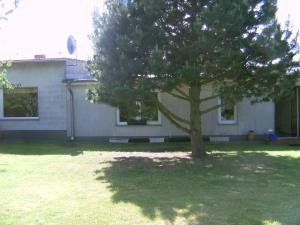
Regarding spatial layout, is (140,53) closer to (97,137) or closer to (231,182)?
(231,182)

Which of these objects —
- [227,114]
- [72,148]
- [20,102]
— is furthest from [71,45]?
[227,114]

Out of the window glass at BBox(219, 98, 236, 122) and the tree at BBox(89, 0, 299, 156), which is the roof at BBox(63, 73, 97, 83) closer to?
the window glass at BBox(219, 98, 236, 122)

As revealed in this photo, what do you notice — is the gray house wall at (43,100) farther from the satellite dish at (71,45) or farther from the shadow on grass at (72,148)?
the satellite dish at (71,45)

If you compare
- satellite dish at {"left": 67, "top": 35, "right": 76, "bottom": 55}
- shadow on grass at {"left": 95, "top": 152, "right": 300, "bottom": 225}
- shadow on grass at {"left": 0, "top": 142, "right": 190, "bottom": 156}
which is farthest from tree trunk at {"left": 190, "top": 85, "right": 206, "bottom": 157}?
satellite dish at {"left": 67, "top": 35, "right": 76, "bottom": 55}

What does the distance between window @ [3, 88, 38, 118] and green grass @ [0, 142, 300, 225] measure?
19.5ft

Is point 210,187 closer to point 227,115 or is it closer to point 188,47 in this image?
point 188,47

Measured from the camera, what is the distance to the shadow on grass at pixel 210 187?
771cm

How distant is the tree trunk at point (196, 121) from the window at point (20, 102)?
10379mm

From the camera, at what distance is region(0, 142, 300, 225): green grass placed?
7633mm

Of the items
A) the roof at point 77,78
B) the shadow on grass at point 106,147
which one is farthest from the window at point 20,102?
the shadow on grass at point 106,147

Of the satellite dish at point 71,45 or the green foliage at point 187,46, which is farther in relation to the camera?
the satellite dish at point 71,45

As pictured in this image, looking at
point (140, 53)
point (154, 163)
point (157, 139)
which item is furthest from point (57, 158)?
point (157, 139)

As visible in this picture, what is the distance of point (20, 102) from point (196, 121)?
11.3 m

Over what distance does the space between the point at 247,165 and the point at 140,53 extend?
173 inches
